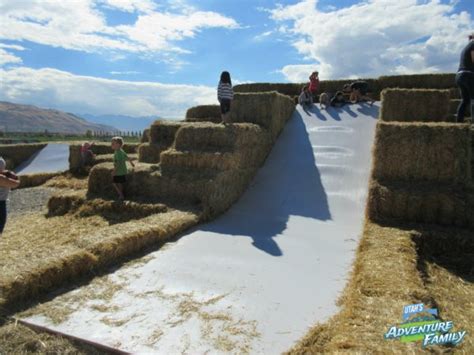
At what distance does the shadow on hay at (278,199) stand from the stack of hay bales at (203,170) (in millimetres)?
369

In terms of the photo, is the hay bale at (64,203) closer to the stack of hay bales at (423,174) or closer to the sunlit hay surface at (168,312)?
the sunlit hay surface at (168,312)

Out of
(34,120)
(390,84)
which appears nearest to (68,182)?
(390,84)

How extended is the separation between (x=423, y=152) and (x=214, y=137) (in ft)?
15.4

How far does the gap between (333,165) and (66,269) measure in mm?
7048

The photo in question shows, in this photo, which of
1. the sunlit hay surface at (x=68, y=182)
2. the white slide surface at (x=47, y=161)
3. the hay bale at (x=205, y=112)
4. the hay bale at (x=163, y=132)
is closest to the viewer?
the hay bale at (x=163, y=132)

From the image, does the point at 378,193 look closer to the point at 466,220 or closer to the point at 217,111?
the point at 466,220

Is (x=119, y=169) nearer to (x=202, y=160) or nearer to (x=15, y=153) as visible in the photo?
(x=202, y=160)

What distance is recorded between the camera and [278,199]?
8.62 meters

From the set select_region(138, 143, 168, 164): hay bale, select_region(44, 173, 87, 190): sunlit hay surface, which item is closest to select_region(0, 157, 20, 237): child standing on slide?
select_region(138, 143, 168, 164): hay bale

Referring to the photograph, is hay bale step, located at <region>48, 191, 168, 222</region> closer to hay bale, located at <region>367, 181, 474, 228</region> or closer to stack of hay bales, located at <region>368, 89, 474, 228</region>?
hay bale, located at <region>367, 181, 474, 228</region>

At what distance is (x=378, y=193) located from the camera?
7133 millimetres

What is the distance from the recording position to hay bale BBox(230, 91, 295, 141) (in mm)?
11141

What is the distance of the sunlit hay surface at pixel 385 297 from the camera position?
3111 mm

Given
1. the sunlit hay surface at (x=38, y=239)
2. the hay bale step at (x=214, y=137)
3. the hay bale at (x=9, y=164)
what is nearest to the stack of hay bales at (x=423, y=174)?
the hay bale step at (x=214, y=137)
